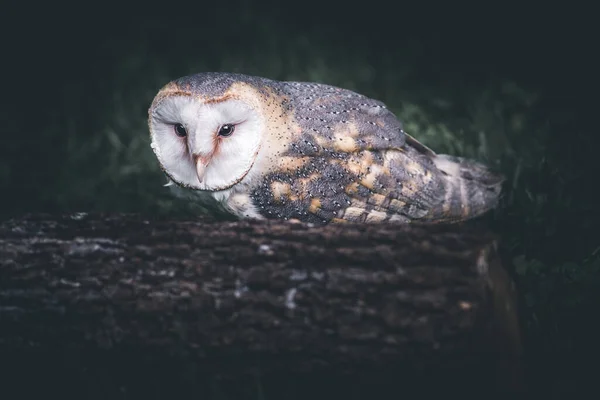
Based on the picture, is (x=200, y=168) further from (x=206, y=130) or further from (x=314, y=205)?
(x=314, y=205)

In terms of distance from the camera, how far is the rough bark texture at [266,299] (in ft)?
3.37

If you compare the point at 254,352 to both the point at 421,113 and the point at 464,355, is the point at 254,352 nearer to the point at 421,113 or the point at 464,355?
the point at 464,355

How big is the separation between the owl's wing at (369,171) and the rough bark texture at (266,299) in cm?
36

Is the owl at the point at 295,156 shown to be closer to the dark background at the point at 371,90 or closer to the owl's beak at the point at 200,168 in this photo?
the owl's beak at the point at 200,168

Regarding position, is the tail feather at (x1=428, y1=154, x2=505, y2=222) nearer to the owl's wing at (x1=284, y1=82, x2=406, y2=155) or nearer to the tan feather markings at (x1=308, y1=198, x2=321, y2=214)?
the owl's wing at (x1=284, y1=82, x2=406, y2=155)

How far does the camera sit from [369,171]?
149 cm

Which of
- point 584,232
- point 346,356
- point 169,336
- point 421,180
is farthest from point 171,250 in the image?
point 584,232

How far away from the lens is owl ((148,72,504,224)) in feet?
4.45

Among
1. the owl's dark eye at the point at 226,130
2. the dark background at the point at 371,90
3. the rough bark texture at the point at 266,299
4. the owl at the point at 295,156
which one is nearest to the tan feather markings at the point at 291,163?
the owl at the point at 295,156

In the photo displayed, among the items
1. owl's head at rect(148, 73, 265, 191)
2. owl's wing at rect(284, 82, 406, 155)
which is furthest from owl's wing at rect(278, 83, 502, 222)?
owl's head at rect(148, 73, 265, 191)

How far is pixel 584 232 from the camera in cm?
154

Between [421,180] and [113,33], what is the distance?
1135 mm

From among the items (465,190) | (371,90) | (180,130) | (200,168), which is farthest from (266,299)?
(371,90)

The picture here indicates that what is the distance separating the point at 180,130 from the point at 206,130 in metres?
0.11
